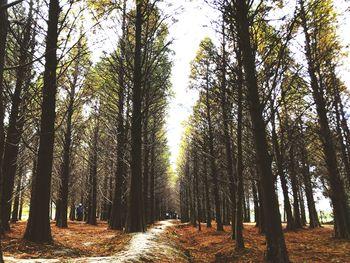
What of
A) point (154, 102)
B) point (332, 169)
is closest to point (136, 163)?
point (154, 102)

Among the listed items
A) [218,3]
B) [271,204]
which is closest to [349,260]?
[271,204]

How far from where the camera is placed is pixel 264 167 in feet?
19.5

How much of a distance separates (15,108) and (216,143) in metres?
10.6

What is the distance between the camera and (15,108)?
10531 millimetres

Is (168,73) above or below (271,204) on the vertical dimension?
above

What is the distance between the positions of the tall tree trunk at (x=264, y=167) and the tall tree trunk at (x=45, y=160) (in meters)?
4.36

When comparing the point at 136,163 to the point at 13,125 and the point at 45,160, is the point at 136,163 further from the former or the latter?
the point at 13,125

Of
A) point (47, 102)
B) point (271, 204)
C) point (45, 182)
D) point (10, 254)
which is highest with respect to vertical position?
point (47, 102)

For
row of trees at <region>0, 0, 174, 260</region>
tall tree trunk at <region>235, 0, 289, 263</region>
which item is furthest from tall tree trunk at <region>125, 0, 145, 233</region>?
tall tree trunk at <region>235, 0, 289, 263</region>

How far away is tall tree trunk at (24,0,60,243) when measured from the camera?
25.1ft

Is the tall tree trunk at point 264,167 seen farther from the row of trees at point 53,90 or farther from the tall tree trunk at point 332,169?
the tall tree trunk at point 332,169

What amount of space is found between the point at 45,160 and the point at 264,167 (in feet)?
18.1

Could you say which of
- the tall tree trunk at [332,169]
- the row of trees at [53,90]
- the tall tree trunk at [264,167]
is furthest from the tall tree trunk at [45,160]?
the tall tree trunk at [332,169]

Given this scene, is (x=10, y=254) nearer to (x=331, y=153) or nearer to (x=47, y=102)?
(x=47, y=102)
